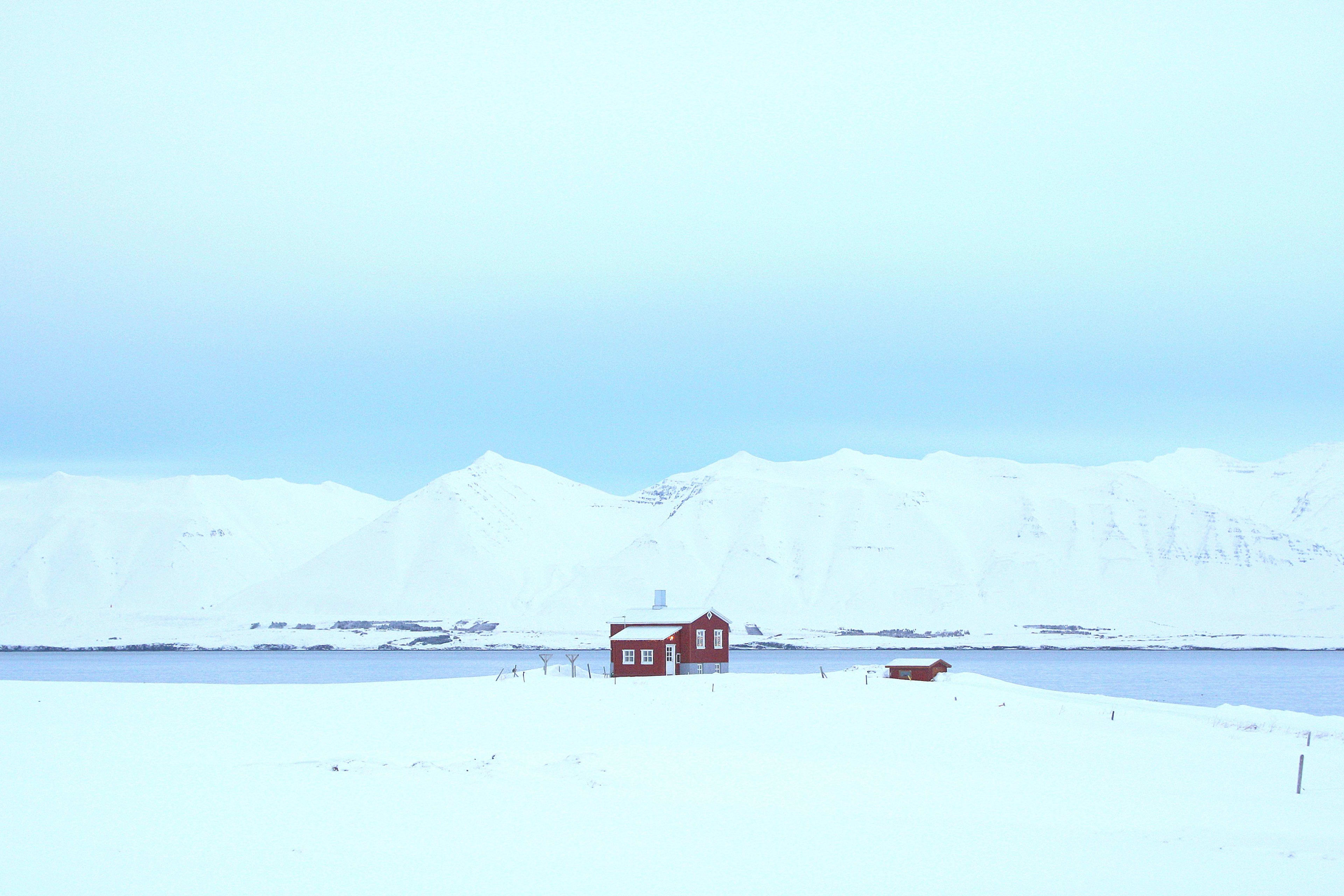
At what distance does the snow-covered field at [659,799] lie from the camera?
18578mm

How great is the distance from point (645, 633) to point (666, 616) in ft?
10.3

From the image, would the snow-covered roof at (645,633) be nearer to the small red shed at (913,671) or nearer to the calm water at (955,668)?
the calm water at (955,668)

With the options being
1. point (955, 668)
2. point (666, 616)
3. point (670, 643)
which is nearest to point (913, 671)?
point (670, 643)

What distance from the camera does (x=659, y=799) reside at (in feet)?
82.3

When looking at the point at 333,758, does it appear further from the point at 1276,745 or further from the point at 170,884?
the point at 1276,745

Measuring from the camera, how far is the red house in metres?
67.4

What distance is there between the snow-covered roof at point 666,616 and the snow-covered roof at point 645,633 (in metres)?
0.47

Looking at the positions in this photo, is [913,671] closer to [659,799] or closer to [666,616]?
[666,616]

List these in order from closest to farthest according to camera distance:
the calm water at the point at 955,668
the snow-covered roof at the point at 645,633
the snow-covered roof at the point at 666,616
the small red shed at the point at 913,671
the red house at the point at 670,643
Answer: the small red shed at the point at 913,671 → the red house at the point at 670,643 → the snow-covered roof at the point at 645,633 → the snow-covered roof at the point at 666,616 → the calm water at the point at 955,668

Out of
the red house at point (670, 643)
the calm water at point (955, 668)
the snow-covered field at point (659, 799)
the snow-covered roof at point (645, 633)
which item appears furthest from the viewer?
the calm water at point (955, 668)

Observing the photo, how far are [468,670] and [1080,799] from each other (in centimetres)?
9124

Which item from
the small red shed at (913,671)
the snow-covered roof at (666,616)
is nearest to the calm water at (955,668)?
the snow-covered roof at (666,616)

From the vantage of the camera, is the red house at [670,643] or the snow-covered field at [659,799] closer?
the snow-covered field at [659,799]

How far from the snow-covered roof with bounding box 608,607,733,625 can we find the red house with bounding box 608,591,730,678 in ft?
0.10
